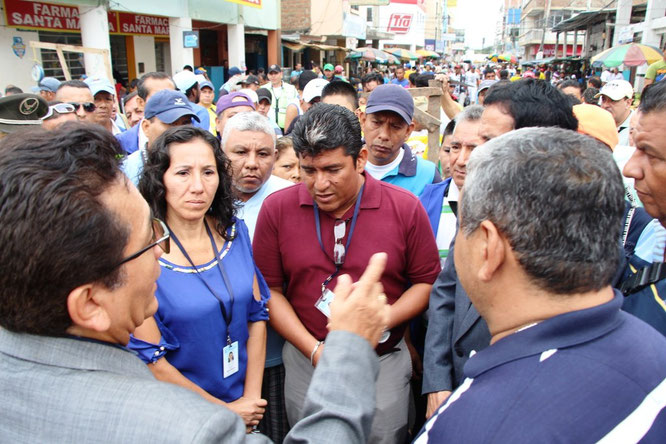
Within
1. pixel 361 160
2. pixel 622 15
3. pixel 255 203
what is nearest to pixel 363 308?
pixel 361 160

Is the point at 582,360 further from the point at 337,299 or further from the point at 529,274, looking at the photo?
the point at 337,299

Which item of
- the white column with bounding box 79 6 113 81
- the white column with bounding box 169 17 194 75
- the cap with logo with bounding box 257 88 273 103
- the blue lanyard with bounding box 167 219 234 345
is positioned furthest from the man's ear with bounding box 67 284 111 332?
the white column with bounding box 169 17 194 75

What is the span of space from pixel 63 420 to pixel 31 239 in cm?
41

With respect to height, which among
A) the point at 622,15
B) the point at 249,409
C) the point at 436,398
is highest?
the point at 622,15

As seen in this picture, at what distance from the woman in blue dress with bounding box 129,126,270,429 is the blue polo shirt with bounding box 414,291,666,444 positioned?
1.25 meters

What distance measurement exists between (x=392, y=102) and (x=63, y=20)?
40.1 ft

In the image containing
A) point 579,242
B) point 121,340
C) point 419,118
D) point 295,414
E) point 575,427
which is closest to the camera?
point 575,427

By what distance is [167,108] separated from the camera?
12.1 ft

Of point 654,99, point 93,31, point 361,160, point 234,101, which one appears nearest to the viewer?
point 654,99

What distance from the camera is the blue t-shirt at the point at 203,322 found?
208cm

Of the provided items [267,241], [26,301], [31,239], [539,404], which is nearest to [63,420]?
[26,301]

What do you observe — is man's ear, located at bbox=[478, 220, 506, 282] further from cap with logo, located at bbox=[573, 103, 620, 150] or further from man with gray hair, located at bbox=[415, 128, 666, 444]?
cap with logo, located at bbox=[573, 103, 620, 150]

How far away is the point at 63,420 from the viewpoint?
1.07m

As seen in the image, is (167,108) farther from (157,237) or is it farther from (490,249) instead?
(490,249)
